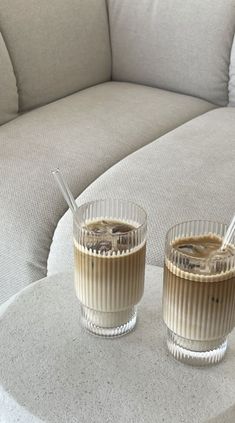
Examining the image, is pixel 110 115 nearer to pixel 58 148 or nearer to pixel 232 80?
pixel 58 148

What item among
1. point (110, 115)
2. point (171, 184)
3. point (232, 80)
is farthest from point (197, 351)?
point (232, 80)

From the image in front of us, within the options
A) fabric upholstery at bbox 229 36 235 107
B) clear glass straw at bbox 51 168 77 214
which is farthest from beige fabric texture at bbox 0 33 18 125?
clear glass straw at bbox 51 168 77 214

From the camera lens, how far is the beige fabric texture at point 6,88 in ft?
5.98

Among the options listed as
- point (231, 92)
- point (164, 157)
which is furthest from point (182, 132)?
point (231, 92)

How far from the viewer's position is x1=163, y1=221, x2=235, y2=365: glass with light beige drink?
788 millimetres

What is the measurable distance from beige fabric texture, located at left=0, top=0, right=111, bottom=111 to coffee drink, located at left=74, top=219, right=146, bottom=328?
117 cm

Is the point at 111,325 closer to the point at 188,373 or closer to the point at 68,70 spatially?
the point at 188,373

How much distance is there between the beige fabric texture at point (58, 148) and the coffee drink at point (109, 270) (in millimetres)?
541

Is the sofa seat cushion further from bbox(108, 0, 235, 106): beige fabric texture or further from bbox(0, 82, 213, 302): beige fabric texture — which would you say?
bbox(108, 0, 235, 106): beige fabric texture

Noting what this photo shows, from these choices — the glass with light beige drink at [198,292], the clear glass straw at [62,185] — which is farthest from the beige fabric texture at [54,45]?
the glass with light beige drink at [198,292]

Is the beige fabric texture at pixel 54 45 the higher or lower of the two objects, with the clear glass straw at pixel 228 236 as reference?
lower

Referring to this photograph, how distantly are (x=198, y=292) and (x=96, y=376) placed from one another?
177 millimetres

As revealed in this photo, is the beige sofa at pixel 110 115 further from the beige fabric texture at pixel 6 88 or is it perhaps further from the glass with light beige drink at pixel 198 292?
the glass with light beige drink at pixel 198 292

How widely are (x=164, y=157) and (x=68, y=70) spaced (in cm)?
67
